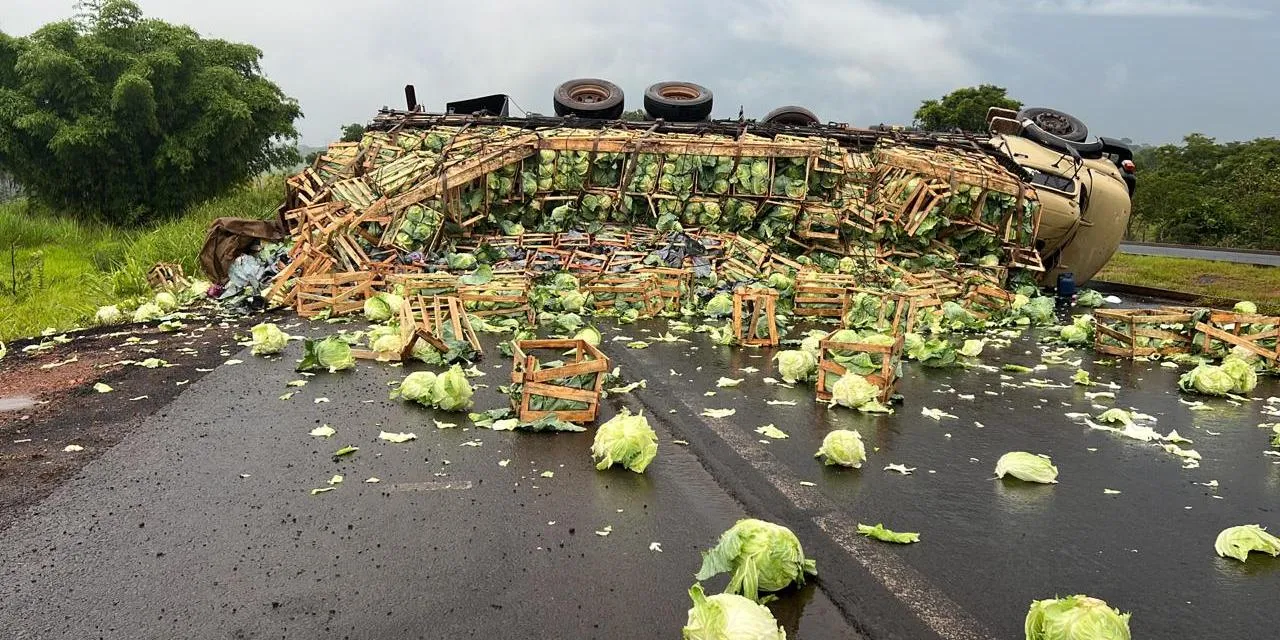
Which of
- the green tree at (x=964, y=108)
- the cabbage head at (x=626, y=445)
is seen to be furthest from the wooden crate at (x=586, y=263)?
the green tree at (x=964, y=108)

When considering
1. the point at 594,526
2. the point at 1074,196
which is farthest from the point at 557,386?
the point at 1074,196

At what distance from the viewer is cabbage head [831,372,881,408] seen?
6.68 meters

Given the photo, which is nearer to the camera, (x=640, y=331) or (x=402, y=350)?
(x=402, y=350)

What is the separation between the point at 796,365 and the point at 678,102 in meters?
12.7

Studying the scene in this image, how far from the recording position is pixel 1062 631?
306cm

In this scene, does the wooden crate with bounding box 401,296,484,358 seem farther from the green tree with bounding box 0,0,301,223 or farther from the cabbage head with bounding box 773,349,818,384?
the green tree with bounding box 0,0,301,223

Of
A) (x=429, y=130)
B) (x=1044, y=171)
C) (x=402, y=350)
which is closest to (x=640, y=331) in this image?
(x=402, y=350)

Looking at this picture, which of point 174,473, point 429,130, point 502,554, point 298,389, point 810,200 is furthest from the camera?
point 429,130

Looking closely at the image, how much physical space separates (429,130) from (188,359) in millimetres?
9026

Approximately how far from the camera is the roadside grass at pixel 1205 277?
1531cm

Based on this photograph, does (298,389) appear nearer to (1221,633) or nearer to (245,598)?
(245,598)

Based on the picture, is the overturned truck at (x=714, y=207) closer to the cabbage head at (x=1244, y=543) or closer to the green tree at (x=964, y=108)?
the cabbage head at (x=1244, y=543)

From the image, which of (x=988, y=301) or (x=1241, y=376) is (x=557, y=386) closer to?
(x=1241, y=376)

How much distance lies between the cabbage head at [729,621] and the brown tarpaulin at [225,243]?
1249cm
